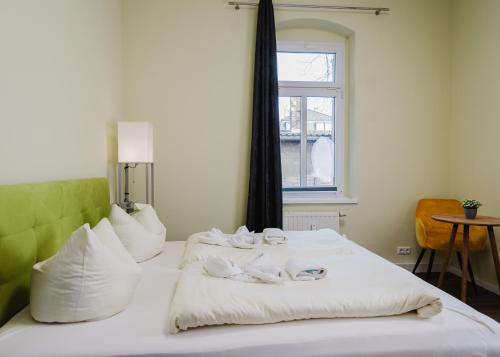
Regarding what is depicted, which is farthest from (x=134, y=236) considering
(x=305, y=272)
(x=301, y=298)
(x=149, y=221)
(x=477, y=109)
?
(x=477, y=109)

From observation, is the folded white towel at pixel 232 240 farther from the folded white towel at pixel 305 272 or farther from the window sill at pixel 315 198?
the window sill at pixel 315 198

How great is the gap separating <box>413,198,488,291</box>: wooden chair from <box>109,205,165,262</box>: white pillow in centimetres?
245

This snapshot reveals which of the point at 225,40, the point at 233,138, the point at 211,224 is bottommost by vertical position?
the point at 211,224

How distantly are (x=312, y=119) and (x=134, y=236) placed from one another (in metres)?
2.36

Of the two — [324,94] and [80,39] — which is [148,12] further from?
[324,94]

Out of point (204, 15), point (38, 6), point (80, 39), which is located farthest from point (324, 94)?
point (38, 6)

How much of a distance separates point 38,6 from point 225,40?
191 centimetres

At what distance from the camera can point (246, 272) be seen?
1.65 meters

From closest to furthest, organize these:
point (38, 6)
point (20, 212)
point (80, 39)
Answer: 1. point (20, 212)
2. point (38, 6)
3. point (80, 39)

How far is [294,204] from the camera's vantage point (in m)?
3.51

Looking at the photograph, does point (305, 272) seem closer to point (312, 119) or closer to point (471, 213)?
point (471, 213)

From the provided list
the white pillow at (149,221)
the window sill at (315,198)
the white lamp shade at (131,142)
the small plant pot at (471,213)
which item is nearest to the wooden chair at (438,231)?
the small plant pot at (471,213)

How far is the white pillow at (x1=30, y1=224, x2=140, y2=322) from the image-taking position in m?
1.23

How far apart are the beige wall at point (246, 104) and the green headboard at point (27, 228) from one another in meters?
1.49
